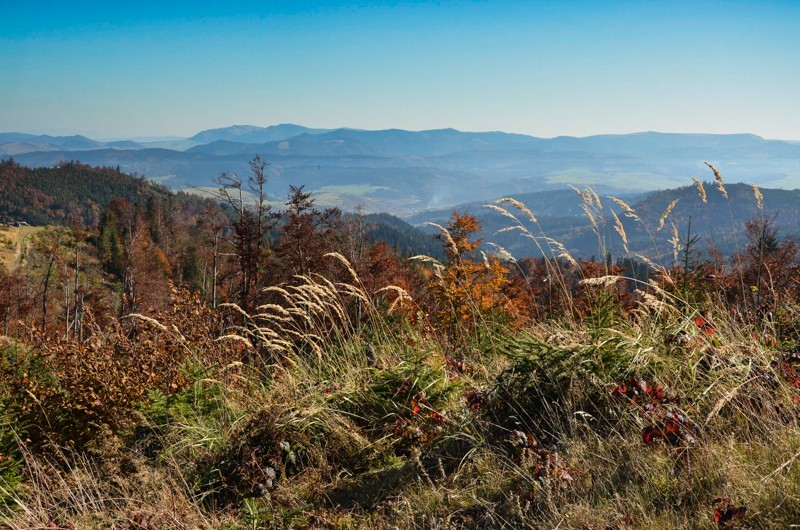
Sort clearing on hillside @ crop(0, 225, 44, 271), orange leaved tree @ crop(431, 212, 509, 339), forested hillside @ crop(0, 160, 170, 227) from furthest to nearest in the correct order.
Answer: forested hillside @ crop(0, 160, 170, 227), clearing on hillside @ crop(0, 225, 44, 271), orange leaved tree @ crop(431, 212, 509, 339)

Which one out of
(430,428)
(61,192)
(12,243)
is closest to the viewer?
(430,428)

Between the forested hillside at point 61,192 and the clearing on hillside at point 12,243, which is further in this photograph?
the forested hillside at point 61,192

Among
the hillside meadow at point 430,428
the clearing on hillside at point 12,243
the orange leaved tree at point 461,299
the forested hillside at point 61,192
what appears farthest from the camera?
the forested hillside at point 61,192

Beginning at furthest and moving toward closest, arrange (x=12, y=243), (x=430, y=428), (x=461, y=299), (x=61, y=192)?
1. (x=61, y=192)
2. (x=12, y=243)
3. (x=461, y=299)
4. (x=430, y=428)

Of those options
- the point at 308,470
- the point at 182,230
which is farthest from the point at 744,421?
the point at 182,230

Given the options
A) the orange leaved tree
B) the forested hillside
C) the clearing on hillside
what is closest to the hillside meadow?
the orange leaved tree

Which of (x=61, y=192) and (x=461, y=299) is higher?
(x=461, y=299)

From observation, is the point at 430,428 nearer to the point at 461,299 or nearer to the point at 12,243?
the point at 461,299

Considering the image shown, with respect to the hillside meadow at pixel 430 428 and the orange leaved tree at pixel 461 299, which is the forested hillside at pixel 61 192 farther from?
the hillside meadow at pixel 430 428

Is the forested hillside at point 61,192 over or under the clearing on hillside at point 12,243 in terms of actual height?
over

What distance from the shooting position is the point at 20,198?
174750 mm

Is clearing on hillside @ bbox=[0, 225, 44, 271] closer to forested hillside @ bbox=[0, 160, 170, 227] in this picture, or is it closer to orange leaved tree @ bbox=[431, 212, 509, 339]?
forested hillside @ bbox=[0, 160, 170, 227]

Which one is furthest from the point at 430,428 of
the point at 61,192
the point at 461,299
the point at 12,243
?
the point at 61,192

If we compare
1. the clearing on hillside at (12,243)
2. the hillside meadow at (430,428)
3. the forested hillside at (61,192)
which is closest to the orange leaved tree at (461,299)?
the hillside meadow at (430,428)
